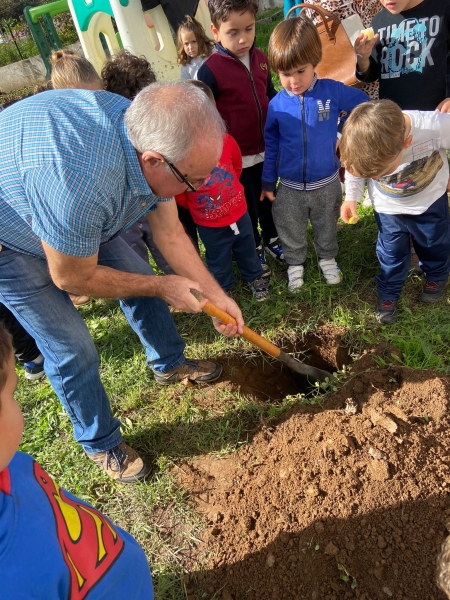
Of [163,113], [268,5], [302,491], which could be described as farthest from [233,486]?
[268,5]

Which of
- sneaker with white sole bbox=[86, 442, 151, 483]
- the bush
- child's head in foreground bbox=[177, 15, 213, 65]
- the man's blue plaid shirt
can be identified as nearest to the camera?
the man's blue plaid shirt

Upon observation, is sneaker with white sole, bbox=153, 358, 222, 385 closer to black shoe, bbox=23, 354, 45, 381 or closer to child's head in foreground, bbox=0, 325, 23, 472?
black shoe, bbox=23, 354, 45, 381

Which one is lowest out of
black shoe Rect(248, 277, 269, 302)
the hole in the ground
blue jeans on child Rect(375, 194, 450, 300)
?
the hole in the ground

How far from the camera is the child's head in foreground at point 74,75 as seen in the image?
285 cm

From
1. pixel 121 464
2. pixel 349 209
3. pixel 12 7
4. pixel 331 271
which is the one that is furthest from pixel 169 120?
pixel 12 7

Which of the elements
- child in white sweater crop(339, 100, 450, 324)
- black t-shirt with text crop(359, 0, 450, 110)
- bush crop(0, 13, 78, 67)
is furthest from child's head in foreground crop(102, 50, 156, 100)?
bush crop(0, 13, 78, 67)

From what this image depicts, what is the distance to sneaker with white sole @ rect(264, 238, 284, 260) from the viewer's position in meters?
3.87

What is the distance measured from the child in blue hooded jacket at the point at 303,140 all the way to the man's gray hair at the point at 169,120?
1.36m

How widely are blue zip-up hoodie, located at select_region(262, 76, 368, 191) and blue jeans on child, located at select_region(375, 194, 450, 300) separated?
57cm

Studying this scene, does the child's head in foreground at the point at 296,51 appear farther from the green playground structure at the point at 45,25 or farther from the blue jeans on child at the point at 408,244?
the green playground structure at the point at 45,25

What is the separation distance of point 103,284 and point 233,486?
4.09ft

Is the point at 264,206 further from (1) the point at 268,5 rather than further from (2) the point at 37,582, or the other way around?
(1) the point at 268,5

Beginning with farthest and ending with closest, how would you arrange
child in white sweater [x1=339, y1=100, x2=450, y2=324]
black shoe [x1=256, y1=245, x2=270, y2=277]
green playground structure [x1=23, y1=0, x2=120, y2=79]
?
green playground structure [x1=23, y1=0, x2=120, y2=79] → black shoe [x1=256, y1=245, x2=270, y2=277] → child in white sweater [x1=339, y1=100, x2=450, y2=324]

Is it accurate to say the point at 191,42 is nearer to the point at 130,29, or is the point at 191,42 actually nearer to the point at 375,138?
the point at 130,29
